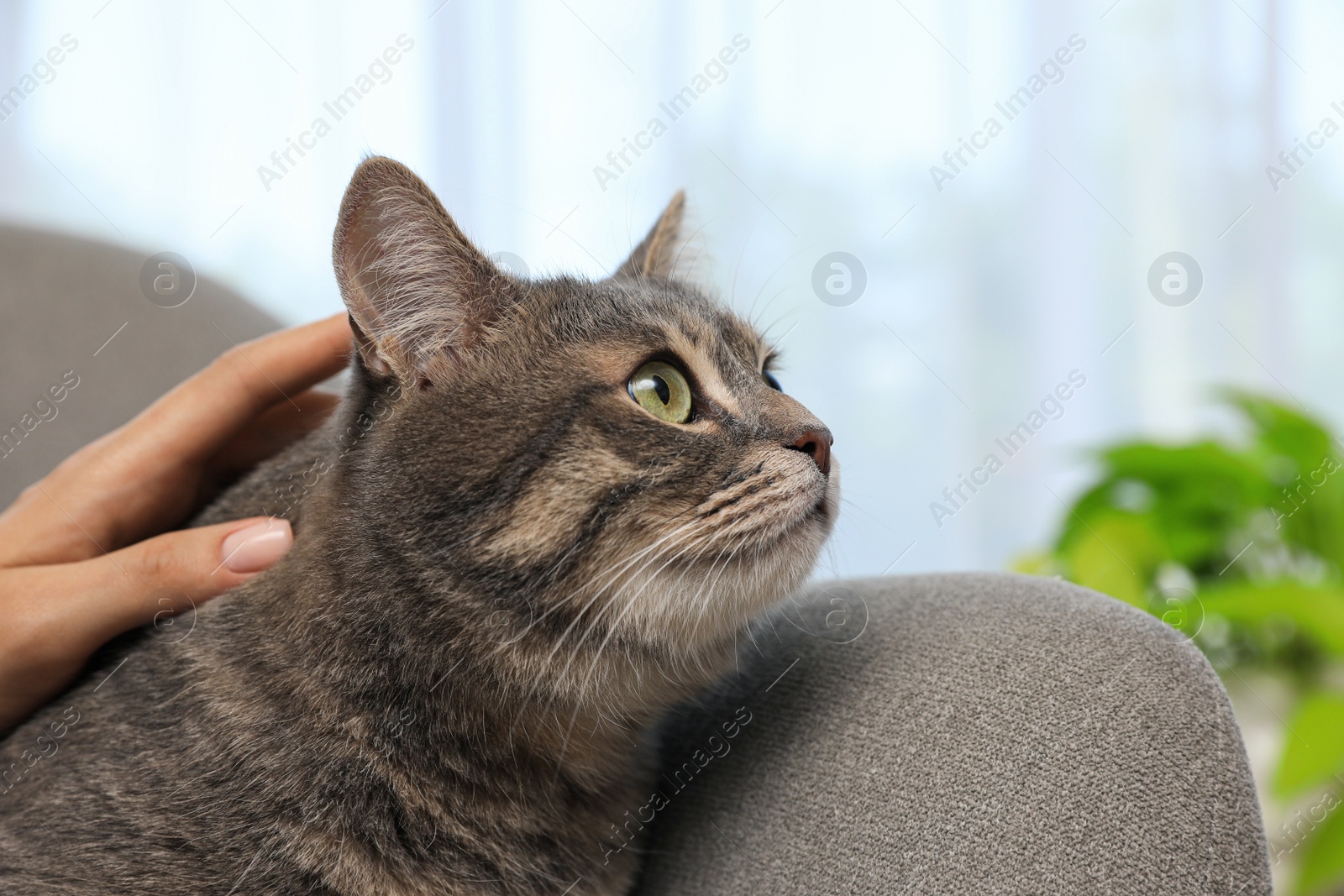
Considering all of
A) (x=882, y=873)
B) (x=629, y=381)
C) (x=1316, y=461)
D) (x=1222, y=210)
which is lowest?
(x=882, y=873)

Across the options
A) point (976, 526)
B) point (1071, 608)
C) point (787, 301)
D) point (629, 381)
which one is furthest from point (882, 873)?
point (976, 526)

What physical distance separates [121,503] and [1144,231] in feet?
9.82

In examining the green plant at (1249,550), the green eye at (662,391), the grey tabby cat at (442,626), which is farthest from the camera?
the green plant at (1249,550)

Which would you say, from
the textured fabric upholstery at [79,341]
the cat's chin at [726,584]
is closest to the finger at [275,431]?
the textured fabric upholstery at [79,341]

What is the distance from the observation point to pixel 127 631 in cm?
103

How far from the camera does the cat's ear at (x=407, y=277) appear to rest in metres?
0.90

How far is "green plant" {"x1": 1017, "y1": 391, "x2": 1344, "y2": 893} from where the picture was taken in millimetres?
2029

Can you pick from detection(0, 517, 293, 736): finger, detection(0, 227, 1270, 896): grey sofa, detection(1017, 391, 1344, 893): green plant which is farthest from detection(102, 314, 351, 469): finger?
detection(1017, 391, 1344, 893): green plant

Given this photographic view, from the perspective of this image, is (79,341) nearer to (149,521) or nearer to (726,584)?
(149,521)

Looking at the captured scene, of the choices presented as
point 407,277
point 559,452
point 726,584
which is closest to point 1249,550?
point 726,584

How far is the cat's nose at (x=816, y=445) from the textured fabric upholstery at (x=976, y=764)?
0.19 meters

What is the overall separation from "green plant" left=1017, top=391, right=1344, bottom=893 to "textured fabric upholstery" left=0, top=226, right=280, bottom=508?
5.93 ft

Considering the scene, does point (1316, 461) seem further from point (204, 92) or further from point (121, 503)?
point (204, 92)

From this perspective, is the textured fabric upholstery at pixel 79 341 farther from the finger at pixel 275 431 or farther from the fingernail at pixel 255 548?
the fingernail at pixel 255 548
